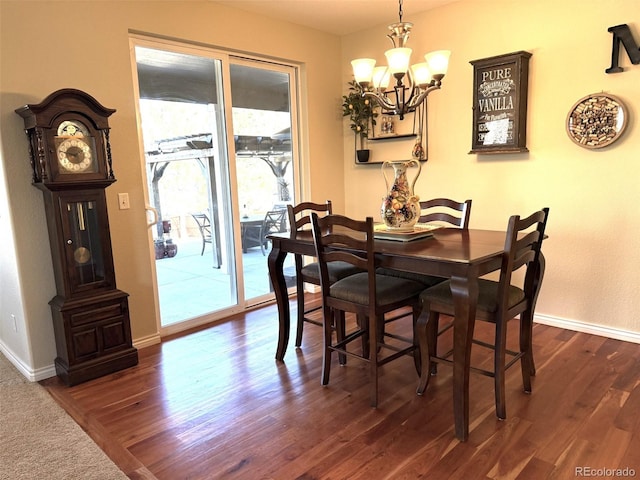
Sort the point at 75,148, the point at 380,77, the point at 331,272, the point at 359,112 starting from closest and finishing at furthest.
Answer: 1. the point at 75,148
2. the point at 380,77
3. the point at 331,272
4. the point at 359,112

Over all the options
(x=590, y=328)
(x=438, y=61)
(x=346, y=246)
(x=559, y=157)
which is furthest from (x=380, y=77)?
(x=590, y=328)

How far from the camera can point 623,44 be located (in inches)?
115

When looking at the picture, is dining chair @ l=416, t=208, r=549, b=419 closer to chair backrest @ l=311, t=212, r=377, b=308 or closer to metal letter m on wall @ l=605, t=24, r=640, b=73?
chair backrest @ l=311, t=212, r=377, b=308

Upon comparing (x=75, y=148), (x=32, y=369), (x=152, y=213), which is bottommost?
(x=32, y=369)

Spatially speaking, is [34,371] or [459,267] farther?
[34,371]

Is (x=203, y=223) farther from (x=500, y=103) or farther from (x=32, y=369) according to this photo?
(x=500, y=103)

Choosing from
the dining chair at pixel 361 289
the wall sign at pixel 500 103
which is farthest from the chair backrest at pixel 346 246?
the wall sign at pixel 500 103

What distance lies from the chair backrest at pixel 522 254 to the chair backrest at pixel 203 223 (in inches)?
101

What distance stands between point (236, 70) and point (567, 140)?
278 centimetres

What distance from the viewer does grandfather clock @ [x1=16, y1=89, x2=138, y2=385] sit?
262 centimetres

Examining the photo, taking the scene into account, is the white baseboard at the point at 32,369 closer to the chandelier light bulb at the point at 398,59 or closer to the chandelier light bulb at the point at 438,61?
the chandelier light bulb at the point at 398,59

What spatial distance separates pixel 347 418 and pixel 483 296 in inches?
37.9

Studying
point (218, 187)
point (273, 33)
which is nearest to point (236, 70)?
point (273, 33)

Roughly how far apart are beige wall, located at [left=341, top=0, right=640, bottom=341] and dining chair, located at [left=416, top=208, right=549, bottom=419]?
1125 millimetres
